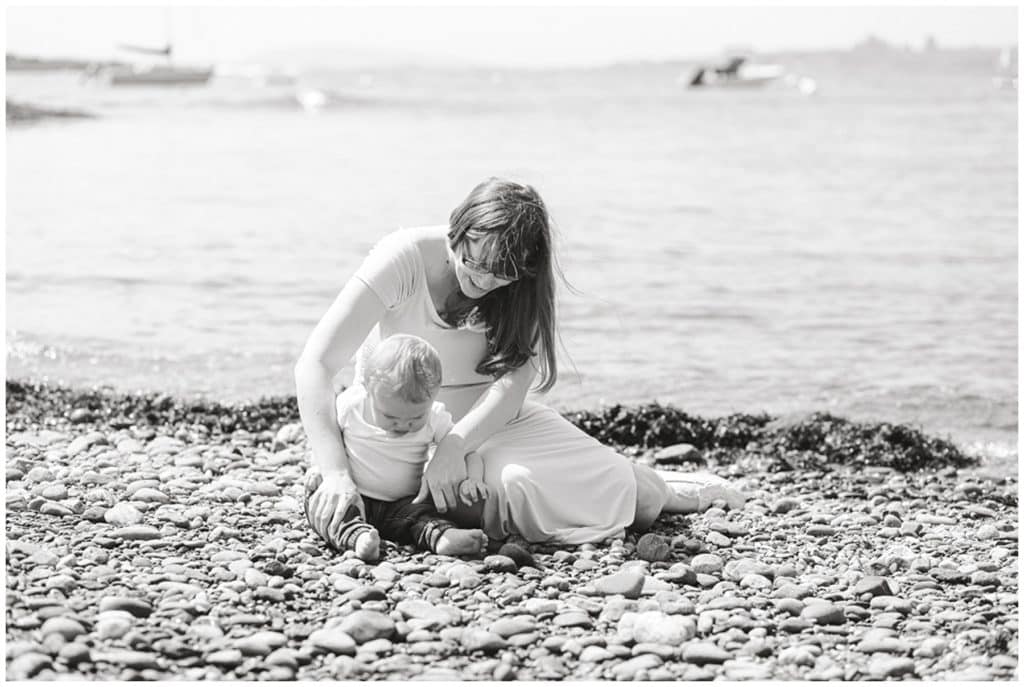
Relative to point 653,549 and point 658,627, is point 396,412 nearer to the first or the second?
point 653,549

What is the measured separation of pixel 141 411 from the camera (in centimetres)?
750

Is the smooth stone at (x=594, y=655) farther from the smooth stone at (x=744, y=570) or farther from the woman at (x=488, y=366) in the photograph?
the woman at (x=488, y=366)

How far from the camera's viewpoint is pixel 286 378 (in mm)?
9234

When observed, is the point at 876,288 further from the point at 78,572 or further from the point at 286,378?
the point at 78,572

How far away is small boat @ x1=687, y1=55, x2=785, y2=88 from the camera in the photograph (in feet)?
257

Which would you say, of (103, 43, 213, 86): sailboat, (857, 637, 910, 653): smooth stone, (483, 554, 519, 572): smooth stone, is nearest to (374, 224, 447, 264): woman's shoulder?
(483, 554, 519, 572): smooth stone

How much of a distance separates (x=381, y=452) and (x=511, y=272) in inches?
32.0

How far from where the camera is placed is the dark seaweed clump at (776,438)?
23.8ft

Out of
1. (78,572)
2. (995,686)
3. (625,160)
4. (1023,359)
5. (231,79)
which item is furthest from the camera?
(231,79)

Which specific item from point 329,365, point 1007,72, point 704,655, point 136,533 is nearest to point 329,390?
point 329,365

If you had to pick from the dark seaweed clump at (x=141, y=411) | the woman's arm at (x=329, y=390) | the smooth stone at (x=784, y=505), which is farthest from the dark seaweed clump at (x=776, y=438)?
the woman's arm at (x=329, y=390)

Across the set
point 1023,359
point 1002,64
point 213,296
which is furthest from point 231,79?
point 1023,359

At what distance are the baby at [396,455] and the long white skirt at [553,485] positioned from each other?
107mm

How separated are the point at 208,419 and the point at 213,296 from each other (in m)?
5.27
